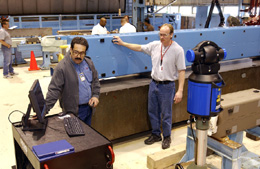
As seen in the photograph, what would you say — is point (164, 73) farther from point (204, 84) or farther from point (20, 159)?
point (20, 159)

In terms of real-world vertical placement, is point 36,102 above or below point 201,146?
above

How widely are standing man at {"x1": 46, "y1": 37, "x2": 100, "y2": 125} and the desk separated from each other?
0.50 metres

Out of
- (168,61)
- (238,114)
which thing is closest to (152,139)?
(168,61)

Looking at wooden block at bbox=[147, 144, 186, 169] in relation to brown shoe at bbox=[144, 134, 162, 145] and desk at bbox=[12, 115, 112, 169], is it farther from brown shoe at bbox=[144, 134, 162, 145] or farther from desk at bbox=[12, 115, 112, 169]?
desk at bbox=[12, 115, 112, 169]

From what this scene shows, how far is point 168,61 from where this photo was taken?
3.54m

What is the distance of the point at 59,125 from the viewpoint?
2.45 meters

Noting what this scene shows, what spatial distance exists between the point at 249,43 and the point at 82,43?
3.53m

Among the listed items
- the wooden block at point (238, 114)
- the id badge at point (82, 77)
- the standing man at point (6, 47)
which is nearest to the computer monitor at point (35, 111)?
the id badge at point (82, 77)

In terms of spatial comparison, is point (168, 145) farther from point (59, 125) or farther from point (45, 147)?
point (45, 147)

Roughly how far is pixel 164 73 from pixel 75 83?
1.19 m

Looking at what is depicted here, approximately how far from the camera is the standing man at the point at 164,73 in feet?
11.6

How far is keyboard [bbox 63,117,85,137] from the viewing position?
7.45 feet

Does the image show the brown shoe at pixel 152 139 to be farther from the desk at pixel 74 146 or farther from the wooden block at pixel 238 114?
the desk at pixel 74 146

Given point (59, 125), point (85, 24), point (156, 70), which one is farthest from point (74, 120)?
point (85, 24)
